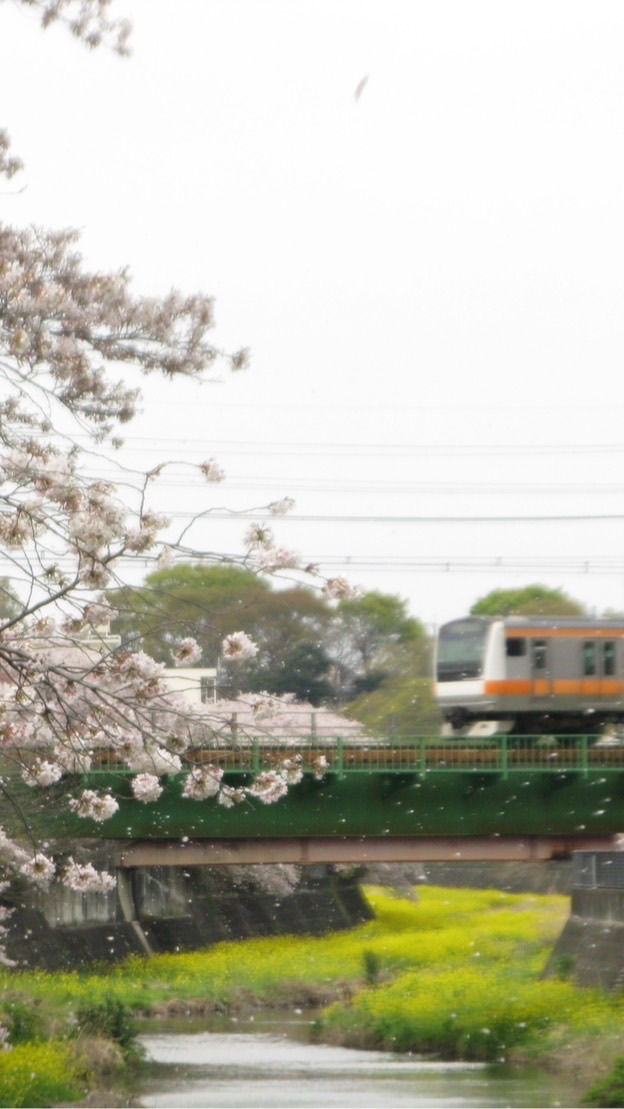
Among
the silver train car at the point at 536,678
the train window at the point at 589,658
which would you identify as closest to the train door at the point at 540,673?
the silver train car at the point at 536,678

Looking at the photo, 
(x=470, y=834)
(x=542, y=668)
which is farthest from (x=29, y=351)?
(x=542, y=668)

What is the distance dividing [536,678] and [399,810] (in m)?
5.75

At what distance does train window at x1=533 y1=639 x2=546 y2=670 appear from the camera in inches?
1235

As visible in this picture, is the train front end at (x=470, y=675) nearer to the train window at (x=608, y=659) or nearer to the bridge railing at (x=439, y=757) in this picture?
the train window at (x=608, y=659)

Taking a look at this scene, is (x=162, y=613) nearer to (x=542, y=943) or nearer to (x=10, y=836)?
(x=10, y=836)

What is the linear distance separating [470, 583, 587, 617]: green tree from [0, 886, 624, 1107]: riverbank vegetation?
8897 mm

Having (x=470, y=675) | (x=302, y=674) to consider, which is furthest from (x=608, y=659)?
(x=302, y=674)

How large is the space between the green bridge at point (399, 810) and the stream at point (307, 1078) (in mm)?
3356

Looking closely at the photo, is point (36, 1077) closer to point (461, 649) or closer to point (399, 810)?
point (399, 810)

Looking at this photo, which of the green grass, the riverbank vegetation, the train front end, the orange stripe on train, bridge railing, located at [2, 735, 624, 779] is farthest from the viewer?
the train front end

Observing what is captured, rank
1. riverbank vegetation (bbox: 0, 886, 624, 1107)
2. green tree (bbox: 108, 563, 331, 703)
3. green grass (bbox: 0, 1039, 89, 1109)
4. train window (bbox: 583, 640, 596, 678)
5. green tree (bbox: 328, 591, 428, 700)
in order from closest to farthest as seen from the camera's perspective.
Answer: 1. green grass (bbox: 0, 1039, 89, 1109)
2. riverbank vegetation (bbox: 0, 886, 624, 1107)
3. train window (bbox: 583, 640, 596, 678)
4. green tree (bbox: 108, 563, 331, 703)
5. green tree (bbox: 328, 591, 428, 700)

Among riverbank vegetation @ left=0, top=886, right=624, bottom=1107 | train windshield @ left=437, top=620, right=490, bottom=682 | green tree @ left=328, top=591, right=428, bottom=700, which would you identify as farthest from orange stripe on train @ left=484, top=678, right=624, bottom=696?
green tree @ left=328, top=591, right=428, bottom=700

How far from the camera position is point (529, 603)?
5078 cm

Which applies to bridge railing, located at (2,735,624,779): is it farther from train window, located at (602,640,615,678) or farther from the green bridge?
train window, located at (602,640,615,678)
